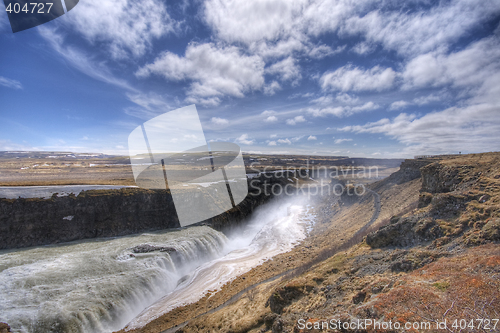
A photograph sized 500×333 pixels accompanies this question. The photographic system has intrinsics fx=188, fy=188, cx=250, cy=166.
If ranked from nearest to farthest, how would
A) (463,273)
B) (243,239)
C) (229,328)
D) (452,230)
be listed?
(463,273)
(452,230)
(229,328)
(243,239)

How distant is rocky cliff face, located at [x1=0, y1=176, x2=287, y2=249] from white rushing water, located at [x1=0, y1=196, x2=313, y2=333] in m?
1.76

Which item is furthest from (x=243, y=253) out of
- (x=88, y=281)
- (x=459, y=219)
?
(x=459, y=219)

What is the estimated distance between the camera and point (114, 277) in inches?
593

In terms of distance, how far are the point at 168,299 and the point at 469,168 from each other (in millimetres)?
25452

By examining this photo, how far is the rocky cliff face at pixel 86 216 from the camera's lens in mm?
18062

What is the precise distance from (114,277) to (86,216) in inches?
422

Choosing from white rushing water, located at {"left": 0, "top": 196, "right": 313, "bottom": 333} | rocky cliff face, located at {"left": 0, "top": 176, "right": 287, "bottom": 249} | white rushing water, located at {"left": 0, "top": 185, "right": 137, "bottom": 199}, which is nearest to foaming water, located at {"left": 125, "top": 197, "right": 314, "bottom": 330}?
white rushing water, located at {"left": 0, "top": 196, "right": 313, "bottom": 333}

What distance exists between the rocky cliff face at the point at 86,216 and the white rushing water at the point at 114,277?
1755mm

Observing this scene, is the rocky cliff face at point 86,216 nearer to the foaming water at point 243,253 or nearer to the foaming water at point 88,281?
the foaming water at point 88,281

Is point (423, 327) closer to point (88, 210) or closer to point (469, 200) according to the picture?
point (469, 200)

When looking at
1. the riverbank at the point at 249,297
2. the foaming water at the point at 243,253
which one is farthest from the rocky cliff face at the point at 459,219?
the foaming water at the point at 243,253

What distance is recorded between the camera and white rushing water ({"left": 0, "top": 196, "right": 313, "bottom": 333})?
11.3 m

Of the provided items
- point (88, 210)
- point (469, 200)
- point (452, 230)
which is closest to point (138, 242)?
point (88, 210)

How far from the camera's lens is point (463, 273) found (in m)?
5.20
